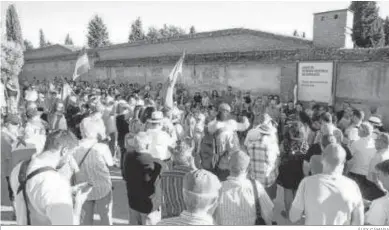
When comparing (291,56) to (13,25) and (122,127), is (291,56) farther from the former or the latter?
(13,25)

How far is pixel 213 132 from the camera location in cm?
535

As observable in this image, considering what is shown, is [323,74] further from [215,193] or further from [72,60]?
[72,60]

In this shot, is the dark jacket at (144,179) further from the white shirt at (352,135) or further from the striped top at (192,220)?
the white shirt at (352,135)

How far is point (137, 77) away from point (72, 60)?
36.1ft

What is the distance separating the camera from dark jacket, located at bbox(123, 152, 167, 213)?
3768 millimetres

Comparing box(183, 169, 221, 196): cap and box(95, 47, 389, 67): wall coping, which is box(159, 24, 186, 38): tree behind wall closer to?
box(95, 47, 389, 67): wall coping

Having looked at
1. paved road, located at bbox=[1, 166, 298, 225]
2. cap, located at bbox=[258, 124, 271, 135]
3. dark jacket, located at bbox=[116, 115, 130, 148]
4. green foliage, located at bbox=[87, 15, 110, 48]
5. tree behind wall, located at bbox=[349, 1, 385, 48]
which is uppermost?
green foliage, located at bbox=[87, 15, 110, 48]

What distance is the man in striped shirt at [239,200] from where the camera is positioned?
2.96 meters

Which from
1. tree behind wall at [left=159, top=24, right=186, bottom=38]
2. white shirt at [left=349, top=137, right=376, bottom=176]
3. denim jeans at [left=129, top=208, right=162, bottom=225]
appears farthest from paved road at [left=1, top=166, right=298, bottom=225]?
tree behind wall at [left=159, top=24, right=186, bottom=38]

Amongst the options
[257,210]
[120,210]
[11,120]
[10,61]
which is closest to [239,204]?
[257,210]

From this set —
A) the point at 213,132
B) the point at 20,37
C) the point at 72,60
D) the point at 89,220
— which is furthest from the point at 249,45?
the point at 20,37

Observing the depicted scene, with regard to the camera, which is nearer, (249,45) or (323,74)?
(323,74)

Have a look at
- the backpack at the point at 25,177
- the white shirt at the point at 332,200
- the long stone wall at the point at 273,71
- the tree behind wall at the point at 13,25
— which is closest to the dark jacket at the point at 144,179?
the backpack at the point at 25,177

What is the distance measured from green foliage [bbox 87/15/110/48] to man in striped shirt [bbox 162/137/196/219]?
4956 cm
